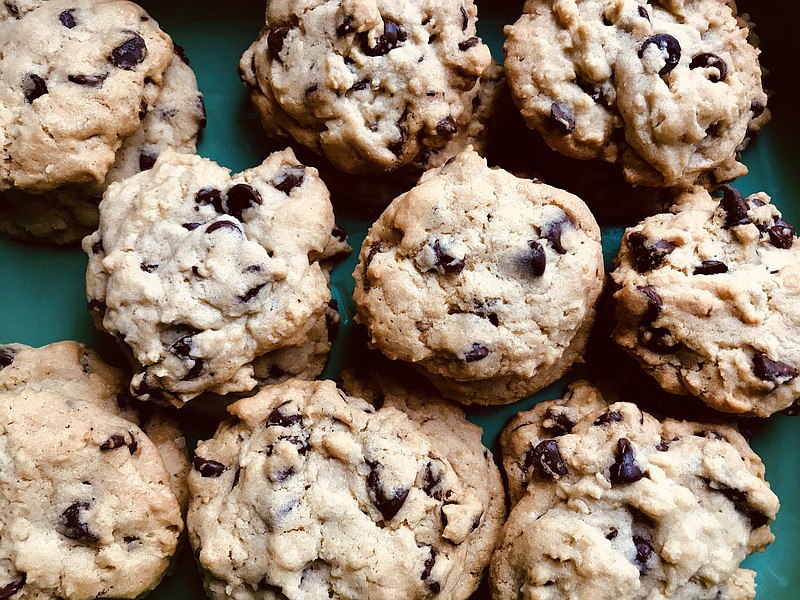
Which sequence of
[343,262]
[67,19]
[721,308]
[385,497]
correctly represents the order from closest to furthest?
[385,497]
[721,308]
[67,19]
[343,262]

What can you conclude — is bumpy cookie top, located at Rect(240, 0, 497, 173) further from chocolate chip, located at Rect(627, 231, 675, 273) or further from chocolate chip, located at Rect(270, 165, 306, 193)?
chocolate chip, located at Rect(627, 231, 675, 273)

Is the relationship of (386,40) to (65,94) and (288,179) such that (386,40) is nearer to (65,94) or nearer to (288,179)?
(288,179)

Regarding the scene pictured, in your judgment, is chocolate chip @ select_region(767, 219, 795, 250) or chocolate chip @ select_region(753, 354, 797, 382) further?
chocolate chip @ select_region(767, 219, 795, 250)

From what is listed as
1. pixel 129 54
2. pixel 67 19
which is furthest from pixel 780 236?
pixel 67 19

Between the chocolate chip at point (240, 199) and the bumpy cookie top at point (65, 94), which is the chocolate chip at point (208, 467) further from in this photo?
the bumpy cookie top at point (65, 94)

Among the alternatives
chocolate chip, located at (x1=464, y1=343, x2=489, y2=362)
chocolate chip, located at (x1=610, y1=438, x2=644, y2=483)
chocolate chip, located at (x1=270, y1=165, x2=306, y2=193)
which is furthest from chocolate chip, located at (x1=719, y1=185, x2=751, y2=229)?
chocolate chip, located at (x1=270, y1=165, x2=306, y2=193)

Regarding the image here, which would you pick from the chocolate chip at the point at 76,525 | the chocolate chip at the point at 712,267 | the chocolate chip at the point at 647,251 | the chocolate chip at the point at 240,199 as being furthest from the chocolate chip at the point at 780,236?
the chocolate chip at the point at 76,525

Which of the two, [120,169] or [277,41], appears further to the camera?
[120,169]
